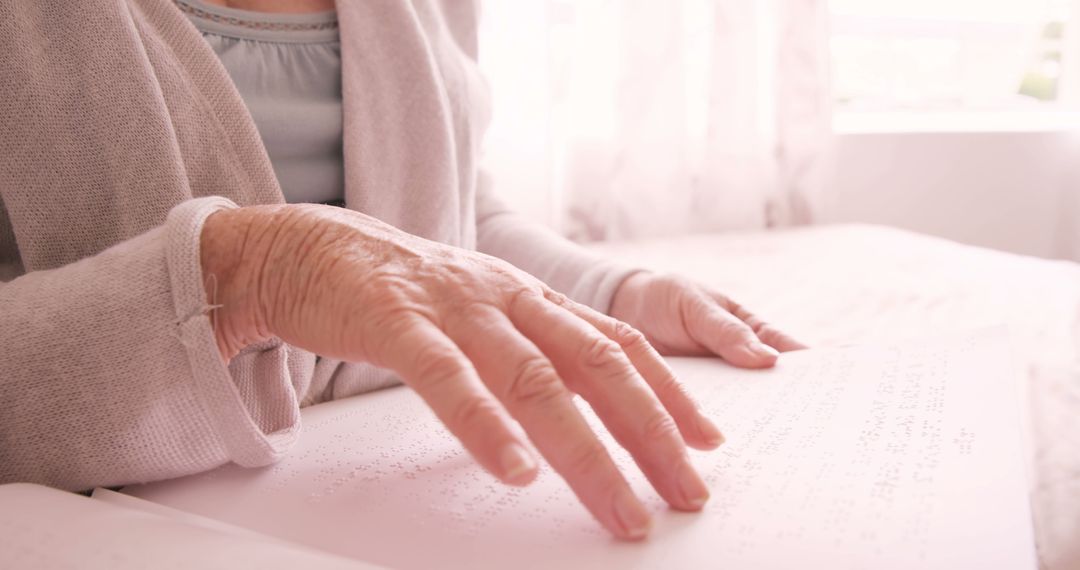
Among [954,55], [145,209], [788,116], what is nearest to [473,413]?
[145,209]

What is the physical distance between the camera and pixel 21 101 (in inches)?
22.0

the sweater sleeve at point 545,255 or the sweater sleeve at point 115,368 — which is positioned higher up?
the sweater sleeve at point 115,368

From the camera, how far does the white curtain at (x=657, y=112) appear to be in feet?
4.97

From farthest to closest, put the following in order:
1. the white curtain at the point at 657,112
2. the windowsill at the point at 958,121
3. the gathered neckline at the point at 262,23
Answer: the windowsill at the point at 958,121, the white curtain at the point at 657,112, the gathered neckline at the point at 262,23

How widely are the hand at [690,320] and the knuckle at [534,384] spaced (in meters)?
0.37

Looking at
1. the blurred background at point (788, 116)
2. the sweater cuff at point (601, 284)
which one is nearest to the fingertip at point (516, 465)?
the sweater cuff at point (601, 284)

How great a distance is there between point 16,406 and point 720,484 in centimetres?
40

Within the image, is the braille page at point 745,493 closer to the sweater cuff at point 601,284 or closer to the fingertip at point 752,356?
the fingertip at point 752,356

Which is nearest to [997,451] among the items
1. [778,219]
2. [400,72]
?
[400,72]

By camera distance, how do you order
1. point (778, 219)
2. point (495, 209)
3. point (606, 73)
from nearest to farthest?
point (495, 209)
point (606, 73)
point (778, 219)

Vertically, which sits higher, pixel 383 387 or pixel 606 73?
pixel 606 73

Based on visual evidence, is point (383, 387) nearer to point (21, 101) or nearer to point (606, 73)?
point (21, 101)

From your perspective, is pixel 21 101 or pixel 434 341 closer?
pixel 434 341

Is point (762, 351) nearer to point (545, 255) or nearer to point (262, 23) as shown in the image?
point (545, 255)
